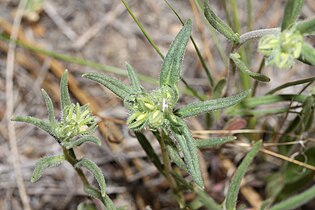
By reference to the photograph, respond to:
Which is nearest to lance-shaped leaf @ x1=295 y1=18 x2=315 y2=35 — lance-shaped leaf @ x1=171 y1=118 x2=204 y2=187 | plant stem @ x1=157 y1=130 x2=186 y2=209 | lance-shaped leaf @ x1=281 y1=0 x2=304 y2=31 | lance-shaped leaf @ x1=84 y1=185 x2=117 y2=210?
lance-shaped leaf @ x1=281 y1=0 x2=304 y2=31

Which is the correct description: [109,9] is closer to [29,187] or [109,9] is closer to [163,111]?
[29,187]

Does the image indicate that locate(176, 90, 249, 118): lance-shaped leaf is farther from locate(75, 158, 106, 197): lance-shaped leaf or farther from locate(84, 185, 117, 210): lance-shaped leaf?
locate(84, 185, 117, 210): lance-shaped leaf

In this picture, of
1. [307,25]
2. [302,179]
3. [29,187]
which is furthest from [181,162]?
[29,187]

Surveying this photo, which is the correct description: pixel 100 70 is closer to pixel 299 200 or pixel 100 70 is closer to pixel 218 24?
pixel 218 24

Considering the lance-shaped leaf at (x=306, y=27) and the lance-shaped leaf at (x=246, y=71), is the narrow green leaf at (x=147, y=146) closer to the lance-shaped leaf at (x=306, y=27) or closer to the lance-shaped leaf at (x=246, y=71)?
the lance-shaped leaf at (x=246, y=71)

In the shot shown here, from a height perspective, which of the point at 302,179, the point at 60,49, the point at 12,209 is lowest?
the point at 302,179

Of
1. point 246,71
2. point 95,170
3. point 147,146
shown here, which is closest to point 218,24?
point 246,71

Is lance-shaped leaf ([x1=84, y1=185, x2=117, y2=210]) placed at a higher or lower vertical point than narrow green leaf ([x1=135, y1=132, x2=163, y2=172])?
lower

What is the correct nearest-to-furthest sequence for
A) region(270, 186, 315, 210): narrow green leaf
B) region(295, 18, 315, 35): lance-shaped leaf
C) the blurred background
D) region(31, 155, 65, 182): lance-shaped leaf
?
region(295, 18, 315, 35): lance-shaped leaf → region(31, 155, 65, 182): lance-shaped leaf → region(270, 186, 315, 210): narrow green leaf → the blurred background
